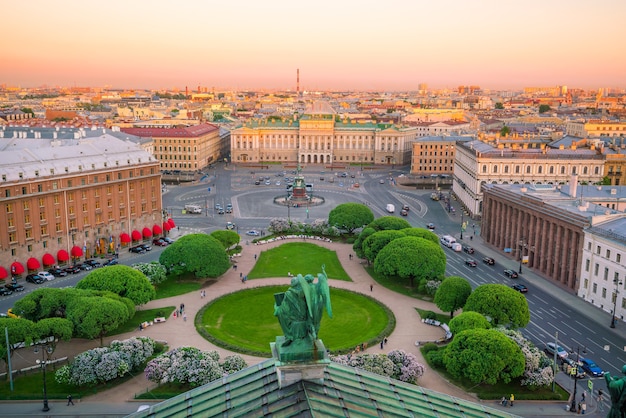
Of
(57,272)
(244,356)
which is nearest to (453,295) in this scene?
(244,356)

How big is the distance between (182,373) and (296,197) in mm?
96602

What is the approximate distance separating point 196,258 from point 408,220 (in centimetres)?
5838

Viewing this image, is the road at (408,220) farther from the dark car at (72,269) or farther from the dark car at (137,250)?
the dark car at (137,250)

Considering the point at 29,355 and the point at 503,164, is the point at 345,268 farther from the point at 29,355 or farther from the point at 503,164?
the point at 503,164

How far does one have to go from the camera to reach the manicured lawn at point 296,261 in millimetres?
90438

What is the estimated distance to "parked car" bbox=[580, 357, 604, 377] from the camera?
58469mm

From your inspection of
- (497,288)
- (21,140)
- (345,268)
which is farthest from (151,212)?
(497,288)

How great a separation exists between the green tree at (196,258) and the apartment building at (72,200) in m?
20.4

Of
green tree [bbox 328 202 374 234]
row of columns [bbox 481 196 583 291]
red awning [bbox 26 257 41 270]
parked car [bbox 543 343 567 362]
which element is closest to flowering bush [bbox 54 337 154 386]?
red awning [bbox 26 257 41 270]

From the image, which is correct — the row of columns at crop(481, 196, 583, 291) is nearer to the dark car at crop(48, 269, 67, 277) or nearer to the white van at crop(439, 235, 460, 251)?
the white van at crop(439, 235, 460, 251)

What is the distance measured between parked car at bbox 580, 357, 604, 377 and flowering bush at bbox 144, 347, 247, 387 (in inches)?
1336

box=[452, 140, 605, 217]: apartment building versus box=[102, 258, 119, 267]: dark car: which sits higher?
box=[452, 140, 605, 217]: apartment building

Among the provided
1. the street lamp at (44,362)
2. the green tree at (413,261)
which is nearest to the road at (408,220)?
the green tree at (413,261)

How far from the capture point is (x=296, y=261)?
9625cm
